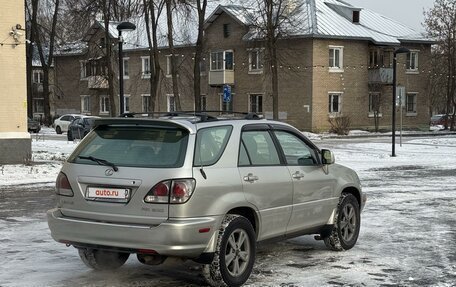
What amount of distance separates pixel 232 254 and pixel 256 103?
44.6 meters

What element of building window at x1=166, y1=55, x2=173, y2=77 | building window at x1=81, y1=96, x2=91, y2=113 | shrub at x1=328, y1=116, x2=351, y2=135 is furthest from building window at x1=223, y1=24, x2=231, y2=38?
building window at x1=81, y1=96, x2=91, y2=113

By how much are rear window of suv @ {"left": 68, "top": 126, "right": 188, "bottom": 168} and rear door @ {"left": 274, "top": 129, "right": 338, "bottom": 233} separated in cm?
151

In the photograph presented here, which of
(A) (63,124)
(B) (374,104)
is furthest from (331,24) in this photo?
(A) (63,124)

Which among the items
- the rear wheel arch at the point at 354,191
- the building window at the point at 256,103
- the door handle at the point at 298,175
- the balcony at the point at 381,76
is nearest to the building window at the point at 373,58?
the balcony at the point at 381,76

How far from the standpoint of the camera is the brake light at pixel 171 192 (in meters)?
5.86

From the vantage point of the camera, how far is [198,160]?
19.9ft

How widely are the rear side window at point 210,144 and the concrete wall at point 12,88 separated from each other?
1411cm

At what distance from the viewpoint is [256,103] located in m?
50.8

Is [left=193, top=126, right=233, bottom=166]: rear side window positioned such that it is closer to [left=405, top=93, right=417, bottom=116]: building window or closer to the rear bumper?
the rear bumper

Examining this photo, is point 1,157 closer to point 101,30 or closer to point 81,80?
point 101,30

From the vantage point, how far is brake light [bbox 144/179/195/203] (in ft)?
19.2

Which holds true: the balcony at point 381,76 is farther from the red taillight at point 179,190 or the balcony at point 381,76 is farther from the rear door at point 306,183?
the red taillight at point 179,190

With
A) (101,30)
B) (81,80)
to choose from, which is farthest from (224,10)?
(81,80)

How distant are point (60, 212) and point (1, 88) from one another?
13.8 metres
